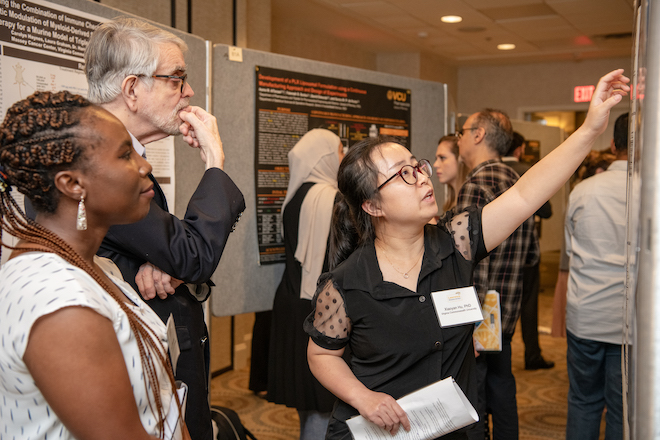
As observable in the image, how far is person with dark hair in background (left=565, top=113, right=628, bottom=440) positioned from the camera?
95.0 inches

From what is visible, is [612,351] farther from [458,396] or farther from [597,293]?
[458,396]

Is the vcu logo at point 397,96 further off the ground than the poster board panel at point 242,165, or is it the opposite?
the vcu logo at point 397,96

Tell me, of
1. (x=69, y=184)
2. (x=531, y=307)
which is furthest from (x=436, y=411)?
(x=531, y=307)

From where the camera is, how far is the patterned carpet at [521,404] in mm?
3307

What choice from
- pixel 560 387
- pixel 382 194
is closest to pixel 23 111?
pixel 382 194

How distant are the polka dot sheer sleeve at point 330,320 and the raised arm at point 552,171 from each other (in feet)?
1.43

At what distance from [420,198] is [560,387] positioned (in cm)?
322

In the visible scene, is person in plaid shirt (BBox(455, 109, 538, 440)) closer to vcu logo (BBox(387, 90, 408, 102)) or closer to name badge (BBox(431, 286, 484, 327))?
vcu logo (BBox(387, 90, 408, 102))

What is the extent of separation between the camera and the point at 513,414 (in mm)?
2717

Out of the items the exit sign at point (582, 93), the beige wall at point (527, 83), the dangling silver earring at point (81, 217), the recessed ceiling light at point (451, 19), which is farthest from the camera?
the beige wall at point (527, 83)

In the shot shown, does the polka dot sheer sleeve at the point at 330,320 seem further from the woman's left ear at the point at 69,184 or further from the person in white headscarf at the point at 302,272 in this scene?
the person in white headscarf at the point at 302,272

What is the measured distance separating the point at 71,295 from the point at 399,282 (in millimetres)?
878

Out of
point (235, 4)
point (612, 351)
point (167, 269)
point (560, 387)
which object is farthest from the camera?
point (235, 4)

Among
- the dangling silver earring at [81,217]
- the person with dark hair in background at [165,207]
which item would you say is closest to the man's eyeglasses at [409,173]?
the person with dark hair in background at [165,207]
